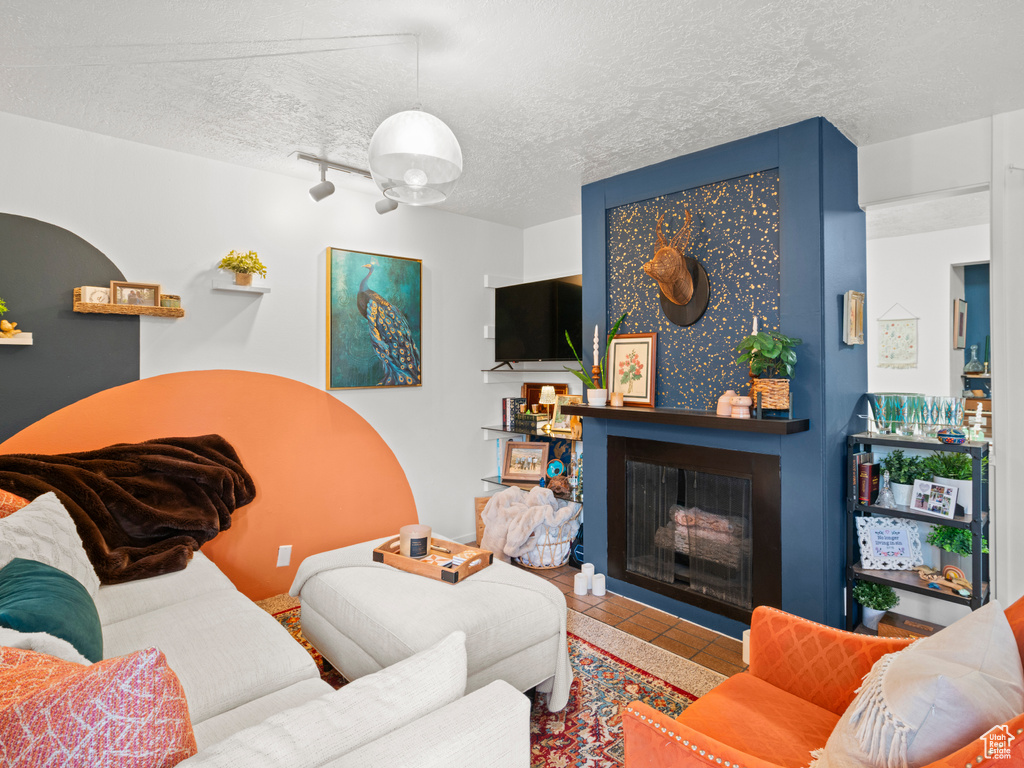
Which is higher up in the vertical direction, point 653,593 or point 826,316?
point 826,316

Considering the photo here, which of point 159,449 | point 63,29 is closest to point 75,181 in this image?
point 63,29

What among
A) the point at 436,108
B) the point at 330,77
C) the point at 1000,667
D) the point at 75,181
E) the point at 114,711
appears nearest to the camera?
the point at 114,711

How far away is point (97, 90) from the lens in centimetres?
227

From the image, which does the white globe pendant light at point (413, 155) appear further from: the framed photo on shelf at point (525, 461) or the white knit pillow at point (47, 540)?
the framed photo on shelf at point (525, 461)

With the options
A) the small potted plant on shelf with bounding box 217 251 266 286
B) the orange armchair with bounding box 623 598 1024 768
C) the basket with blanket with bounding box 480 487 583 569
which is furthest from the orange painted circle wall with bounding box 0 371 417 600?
the orange armchair with bounding box 623 598 1024 768

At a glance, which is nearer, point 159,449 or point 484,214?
point 159,449

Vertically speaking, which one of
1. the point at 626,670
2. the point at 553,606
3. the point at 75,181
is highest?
the point at 75,181

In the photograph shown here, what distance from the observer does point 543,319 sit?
391cm

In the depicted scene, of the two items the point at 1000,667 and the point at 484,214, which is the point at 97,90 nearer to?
the point at 484,214

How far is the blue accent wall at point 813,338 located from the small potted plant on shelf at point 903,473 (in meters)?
0.22

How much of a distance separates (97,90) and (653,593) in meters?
3.53

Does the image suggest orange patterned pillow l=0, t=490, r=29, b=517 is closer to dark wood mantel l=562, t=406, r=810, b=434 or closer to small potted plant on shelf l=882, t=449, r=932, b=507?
dark wood mantel l=562, t=406, r=810, b=434

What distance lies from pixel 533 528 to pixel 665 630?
1051mm

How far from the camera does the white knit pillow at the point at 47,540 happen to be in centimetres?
164
